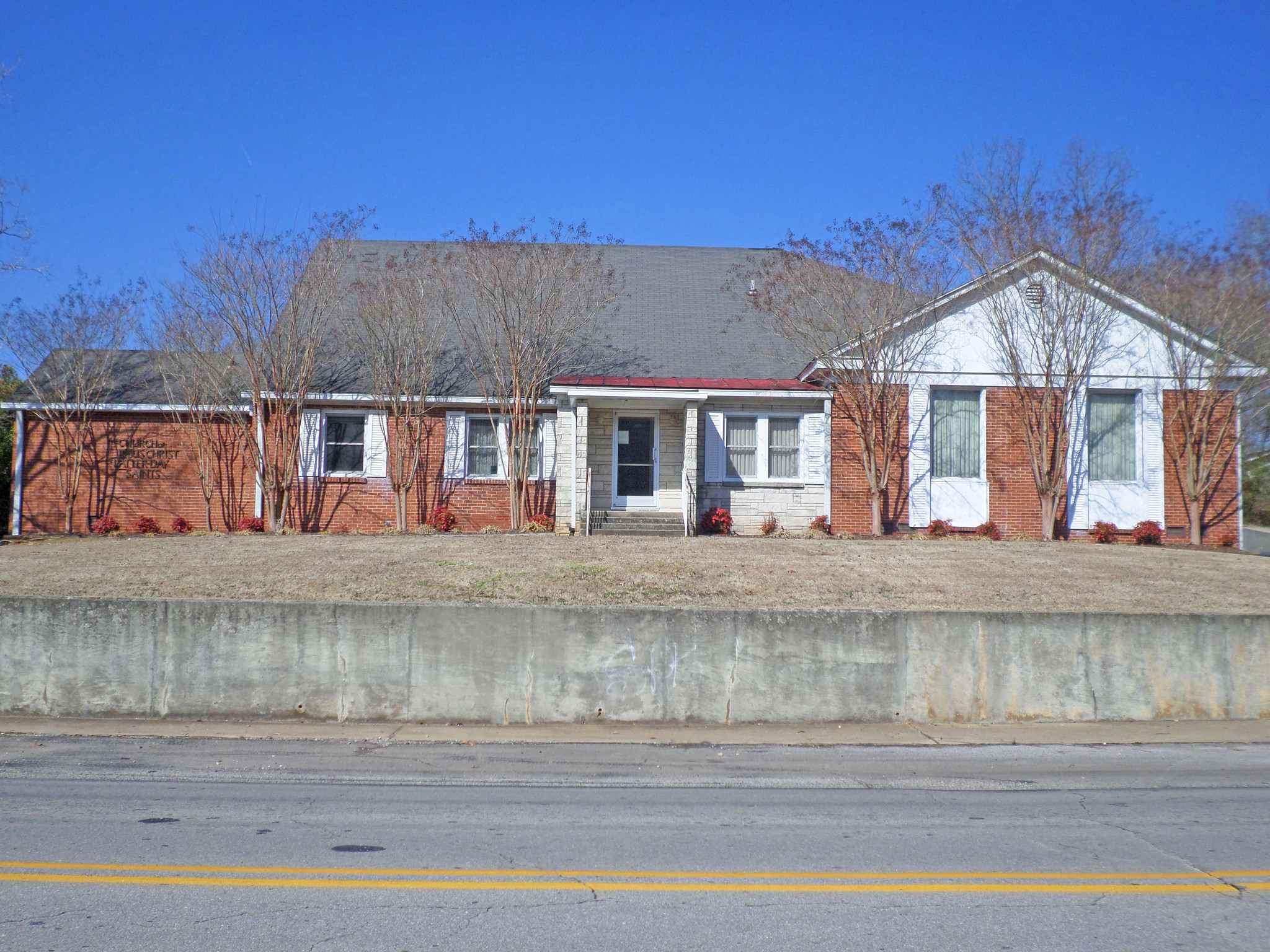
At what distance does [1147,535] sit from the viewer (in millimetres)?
18969

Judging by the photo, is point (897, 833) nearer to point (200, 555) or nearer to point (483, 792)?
point (483, 792)

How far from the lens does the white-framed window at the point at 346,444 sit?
20.3 meters

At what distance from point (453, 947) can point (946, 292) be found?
17.8 meters

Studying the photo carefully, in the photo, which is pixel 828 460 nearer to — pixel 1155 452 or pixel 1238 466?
pixel 1155 452

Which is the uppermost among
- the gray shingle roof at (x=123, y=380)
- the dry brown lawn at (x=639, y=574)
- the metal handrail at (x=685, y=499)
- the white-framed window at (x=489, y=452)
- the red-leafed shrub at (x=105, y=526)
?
the gray shingle roof at (x=123, y=380)

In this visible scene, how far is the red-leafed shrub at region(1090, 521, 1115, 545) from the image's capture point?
19.0 m

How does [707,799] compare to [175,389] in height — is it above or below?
below

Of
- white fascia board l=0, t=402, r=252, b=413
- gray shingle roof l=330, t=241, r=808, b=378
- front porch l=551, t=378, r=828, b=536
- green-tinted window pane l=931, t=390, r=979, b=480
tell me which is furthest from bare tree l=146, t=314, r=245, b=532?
green-tinted window pane l=931, t=390, r=979, b=480

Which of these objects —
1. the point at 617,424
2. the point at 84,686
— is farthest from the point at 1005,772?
the point at 617,424

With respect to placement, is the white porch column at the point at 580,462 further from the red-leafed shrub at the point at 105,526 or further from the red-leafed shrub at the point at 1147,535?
the red-leafed shrub at the point at 1147,535

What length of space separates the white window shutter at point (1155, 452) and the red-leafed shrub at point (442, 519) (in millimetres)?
15222

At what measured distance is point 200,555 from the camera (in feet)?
45.3

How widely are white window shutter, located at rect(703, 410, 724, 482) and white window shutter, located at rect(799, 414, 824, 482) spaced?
177 centimetres

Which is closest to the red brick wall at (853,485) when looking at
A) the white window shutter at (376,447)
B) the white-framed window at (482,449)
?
the white-framed window at (482,449)
